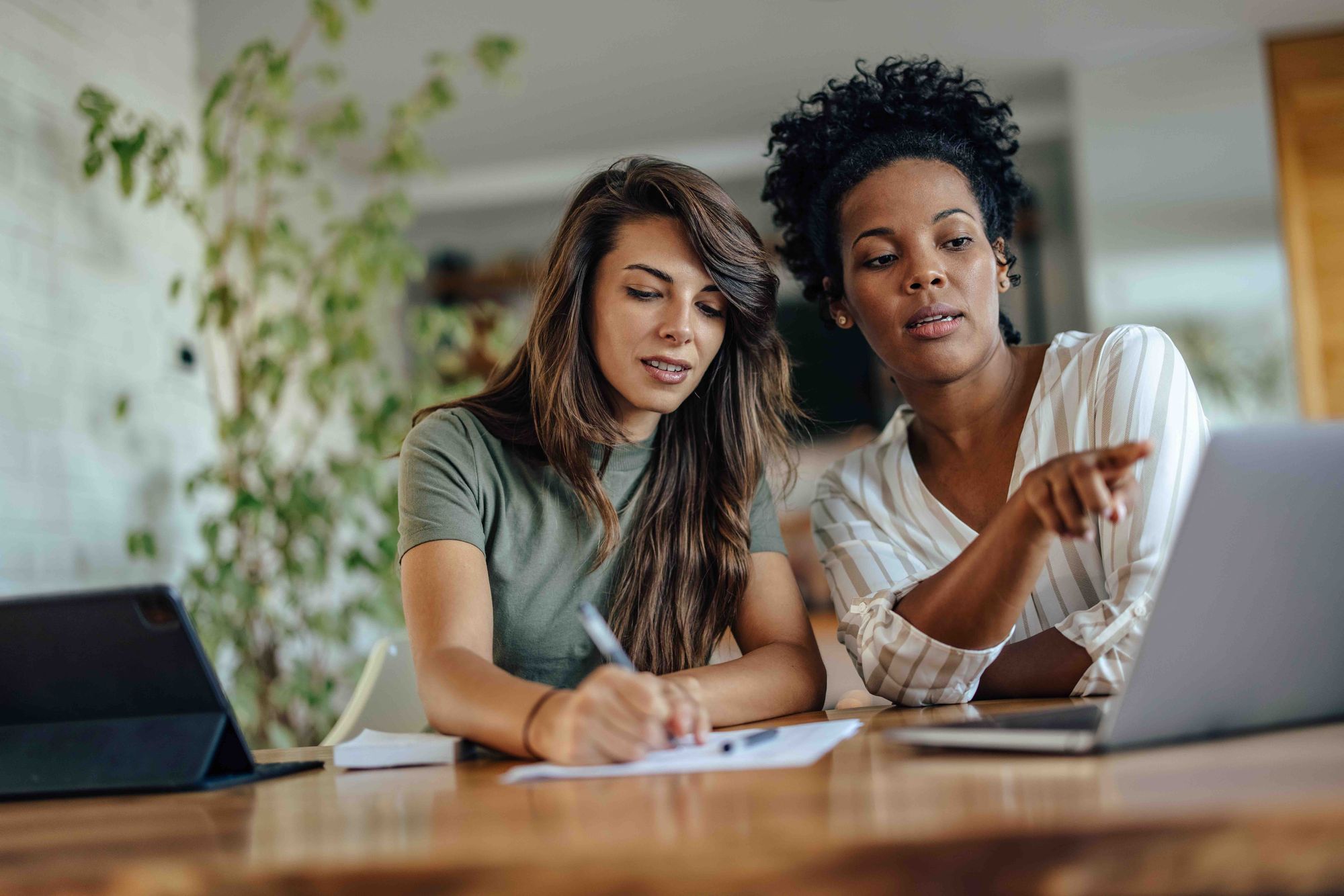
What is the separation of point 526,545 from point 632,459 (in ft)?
0.65

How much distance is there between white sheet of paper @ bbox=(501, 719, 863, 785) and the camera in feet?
2.48

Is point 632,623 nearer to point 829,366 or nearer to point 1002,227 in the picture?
point 1002,227

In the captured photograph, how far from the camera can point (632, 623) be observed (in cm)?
138

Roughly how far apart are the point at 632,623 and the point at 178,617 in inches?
25.1

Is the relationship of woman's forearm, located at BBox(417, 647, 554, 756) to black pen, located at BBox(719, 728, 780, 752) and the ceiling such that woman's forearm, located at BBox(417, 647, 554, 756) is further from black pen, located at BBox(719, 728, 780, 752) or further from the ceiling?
the ceiling

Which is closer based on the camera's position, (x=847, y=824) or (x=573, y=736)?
(x=847, y=824)

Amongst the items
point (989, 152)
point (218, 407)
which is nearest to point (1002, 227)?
point (989, 152)

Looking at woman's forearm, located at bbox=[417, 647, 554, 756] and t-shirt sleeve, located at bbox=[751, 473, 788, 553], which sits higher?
t-shirt sleeve, located at bbox=[751, 473, 788, 553]

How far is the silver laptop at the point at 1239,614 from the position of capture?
2.15 feet

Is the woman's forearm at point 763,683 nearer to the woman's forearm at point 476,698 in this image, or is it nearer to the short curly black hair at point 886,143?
the woman's forearm at point 476,698

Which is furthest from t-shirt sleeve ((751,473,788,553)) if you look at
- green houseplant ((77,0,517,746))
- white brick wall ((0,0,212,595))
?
white brick wall ((0,0,212,595))

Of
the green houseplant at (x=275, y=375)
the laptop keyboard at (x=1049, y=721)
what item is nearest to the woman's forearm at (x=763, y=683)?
the laptop keyboard at (x=1049, y=721)

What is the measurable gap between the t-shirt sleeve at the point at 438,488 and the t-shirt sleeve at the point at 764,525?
36 centimetres

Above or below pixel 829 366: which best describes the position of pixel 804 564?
below
